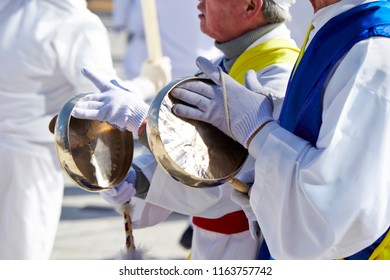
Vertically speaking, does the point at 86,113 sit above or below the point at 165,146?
below

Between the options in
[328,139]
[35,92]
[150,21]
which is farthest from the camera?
[150,21]

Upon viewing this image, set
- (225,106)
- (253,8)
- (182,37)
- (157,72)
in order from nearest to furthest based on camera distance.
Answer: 1. (225,106)
2. (253,8)
3. (157,72)
4. (182,37)

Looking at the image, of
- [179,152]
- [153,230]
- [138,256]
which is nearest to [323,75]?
[179,152]

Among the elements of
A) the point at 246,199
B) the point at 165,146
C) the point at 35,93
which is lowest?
the point at 35,93

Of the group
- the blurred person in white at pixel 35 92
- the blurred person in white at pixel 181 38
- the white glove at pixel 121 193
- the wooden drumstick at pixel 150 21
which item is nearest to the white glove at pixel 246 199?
the white glove at pixel 121 193

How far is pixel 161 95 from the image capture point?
6.16 feet

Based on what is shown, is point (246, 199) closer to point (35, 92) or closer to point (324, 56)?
point (324, 56)

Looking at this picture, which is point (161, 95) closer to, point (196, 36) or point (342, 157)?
point (342, 157)

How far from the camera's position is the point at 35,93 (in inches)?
138

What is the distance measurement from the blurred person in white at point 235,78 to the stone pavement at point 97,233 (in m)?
1.94

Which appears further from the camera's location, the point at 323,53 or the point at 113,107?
the point at 113,107

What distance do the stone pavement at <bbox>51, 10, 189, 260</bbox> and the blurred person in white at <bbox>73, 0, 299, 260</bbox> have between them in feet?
6.38

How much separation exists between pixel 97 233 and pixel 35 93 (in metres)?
2.00

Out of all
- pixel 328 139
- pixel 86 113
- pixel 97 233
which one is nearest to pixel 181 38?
pixel 97 233
